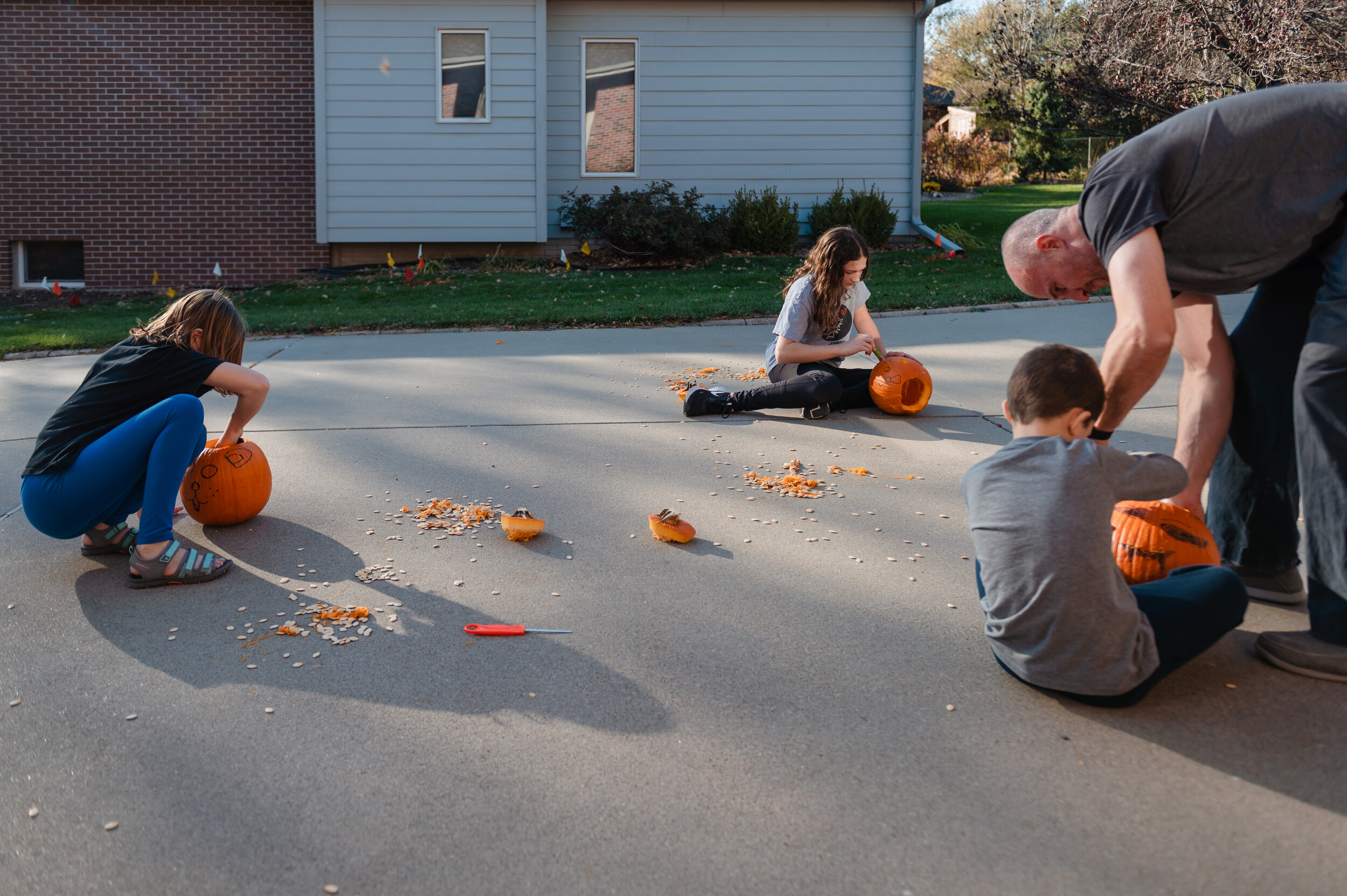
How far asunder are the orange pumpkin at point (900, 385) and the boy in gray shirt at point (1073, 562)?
3136 millimetres

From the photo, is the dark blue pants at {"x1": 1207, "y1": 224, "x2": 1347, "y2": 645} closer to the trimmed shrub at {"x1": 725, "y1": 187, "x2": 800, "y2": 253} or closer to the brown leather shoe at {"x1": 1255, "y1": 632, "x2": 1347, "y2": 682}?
the brown leather shoe at {"x1": 1255, "y1": 632, "x2": 1347, "y2": 682}

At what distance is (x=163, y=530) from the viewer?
12.1 ft

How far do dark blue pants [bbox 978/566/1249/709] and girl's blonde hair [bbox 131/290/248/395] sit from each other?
9.91 feet

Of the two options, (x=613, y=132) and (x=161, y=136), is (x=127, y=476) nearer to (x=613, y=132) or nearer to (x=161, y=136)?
(x=613, y=132)

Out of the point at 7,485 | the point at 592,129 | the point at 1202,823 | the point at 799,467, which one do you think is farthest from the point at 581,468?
the point at 592,129

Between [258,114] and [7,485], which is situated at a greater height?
[258,114]

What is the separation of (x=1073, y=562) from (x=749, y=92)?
13480mm

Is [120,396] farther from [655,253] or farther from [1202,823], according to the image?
[655,253]

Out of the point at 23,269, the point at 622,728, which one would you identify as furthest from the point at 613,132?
the point at 622,728

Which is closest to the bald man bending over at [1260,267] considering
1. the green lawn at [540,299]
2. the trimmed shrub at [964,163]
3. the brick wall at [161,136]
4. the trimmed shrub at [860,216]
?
the green lawn at [540,299]

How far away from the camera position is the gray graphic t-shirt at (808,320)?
6059 mm

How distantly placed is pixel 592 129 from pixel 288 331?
6.60 meters

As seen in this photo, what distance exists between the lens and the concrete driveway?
2.17 m

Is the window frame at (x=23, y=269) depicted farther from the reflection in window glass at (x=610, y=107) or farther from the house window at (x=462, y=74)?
the reflection in window glass at (x=610, y=107)
